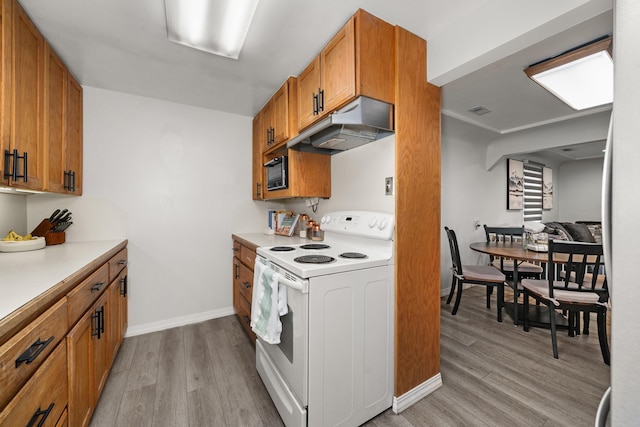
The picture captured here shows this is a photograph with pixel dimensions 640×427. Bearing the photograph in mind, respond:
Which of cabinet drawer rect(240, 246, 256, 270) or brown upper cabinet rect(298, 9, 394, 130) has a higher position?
brown upper cabinet rect(298, 9, 394, 130)

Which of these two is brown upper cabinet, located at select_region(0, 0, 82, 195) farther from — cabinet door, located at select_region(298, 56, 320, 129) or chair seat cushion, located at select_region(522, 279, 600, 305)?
chair seat cushion, located at select_region(522, 279, 600, 305)

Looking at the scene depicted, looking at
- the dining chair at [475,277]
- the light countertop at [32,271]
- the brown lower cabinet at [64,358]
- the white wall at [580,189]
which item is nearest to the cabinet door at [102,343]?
the brown lower cabinet at [64,358]

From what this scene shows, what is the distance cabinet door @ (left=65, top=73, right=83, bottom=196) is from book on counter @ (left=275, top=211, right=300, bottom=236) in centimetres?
180

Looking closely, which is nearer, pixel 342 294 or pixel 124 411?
pixel 342 294

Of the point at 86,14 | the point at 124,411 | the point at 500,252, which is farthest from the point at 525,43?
the point at 124,411

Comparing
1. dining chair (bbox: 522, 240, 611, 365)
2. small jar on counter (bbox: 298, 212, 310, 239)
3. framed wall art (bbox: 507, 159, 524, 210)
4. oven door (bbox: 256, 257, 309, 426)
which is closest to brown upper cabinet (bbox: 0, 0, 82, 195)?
oven door (bbox: 256, 257, 309, 426)

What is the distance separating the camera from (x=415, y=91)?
1610 millimetres

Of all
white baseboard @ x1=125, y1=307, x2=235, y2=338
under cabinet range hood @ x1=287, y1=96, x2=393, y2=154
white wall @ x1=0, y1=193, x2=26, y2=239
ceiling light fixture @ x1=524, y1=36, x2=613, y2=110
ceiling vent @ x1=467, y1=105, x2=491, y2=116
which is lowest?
white baseboard @ x1=125, y1=307, x2=235, y2=338

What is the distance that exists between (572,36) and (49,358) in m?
3.08

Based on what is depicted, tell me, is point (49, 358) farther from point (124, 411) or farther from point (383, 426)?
point (383, 426)

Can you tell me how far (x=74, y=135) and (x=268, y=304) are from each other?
7.18 feet

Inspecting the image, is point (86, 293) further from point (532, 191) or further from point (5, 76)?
point (532, 191)

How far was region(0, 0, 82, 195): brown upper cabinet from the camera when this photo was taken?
1.25 metres

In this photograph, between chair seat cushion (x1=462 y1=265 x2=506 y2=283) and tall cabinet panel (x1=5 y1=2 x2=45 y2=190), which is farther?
chair seat cushion (x1=462 y1=265 x2=506 y2=283)
